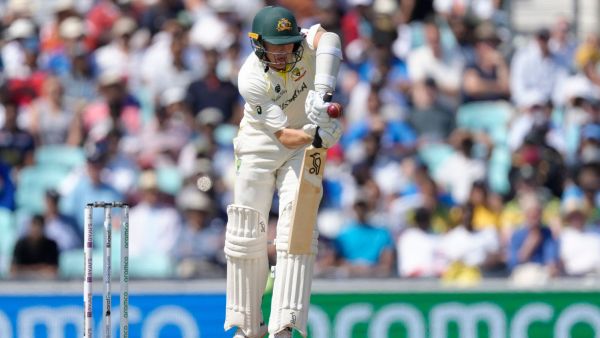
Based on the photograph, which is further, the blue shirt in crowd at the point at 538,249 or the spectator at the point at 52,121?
the spectator at the point at 52,121

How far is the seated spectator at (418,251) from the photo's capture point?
38.8 feet

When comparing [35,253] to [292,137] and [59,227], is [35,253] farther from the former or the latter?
[292,137]

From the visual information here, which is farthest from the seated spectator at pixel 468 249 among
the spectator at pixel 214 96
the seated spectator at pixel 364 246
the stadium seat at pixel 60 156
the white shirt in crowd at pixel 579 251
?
the stadium seat at pixel 60 156

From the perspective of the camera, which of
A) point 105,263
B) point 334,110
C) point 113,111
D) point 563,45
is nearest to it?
point 105,263

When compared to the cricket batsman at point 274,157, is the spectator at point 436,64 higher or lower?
higher

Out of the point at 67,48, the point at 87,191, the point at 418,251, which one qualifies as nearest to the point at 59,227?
the point at 87,191

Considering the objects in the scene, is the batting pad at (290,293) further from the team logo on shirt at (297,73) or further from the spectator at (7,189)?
the spectator at (7,189)

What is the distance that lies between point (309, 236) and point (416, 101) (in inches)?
254

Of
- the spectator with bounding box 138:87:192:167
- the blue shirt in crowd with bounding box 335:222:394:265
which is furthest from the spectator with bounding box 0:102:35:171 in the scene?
the blue shirt in crowd with bounding box 335:222:394:265

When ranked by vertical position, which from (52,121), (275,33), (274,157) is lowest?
A: (274,157)

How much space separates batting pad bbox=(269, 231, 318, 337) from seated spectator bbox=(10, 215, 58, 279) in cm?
469

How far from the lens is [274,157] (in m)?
7.86

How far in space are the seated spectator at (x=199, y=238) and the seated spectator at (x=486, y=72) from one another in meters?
3.32

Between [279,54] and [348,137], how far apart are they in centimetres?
593
